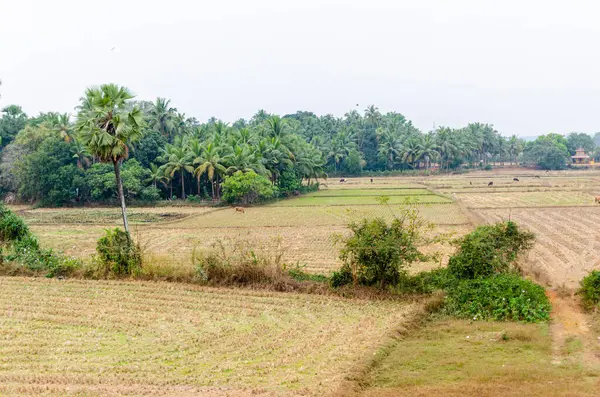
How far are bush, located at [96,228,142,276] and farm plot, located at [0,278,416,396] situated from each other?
0.78 metres

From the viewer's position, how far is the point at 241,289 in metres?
16.7

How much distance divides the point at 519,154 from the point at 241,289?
99.5m

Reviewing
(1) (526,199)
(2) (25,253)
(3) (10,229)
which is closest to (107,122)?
(2) (25,253)

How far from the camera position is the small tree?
50.2 feet

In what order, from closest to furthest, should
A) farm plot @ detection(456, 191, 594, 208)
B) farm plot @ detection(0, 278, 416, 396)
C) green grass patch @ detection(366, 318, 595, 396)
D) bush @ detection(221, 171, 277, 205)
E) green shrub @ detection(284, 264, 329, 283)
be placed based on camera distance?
green grass patch @ detection(366, 318, 595, 396), farm plot @ detection(0, 278, 416, 396), green shrub @ detection(284, 264, 329, 283), farm plot @ detection(456, 191, 594, 208), bush @ detection(221, 171, 277, 205)

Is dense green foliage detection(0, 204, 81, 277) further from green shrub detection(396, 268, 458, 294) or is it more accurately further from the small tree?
green shrub detection(396, 268, 458, 294)

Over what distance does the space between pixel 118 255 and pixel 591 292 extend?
14232mm

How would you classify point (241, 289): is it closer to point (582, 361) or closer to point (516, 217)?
point (582, 361)

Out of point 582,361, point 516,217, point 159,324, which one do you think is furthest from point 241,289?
point 516,217

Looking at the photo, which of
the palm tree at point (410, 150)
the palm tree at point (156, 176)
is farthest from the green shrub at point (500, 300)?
the palm tree at point (410, 150)

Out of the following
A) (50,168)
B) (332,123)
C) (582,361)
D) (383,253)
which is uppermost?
(332,123)

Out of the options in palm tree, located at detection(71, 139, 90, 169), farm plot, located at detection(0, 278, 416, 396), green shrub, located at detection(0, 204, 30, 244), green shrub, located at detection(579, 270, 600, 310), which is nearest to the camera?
farm plot, located at detection(0, 278, 416, 396)

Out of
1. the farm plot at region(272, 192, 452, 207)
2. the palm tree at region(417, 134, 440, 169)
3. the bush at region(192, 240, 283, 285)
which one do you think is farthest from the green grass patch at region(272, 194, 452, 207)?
the palm tree at region(417, 134, 440, 169)

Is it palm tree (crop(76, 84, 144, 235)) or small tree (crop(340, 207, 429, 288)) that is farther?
palm tree (crop(76, 84, 144, 235))
